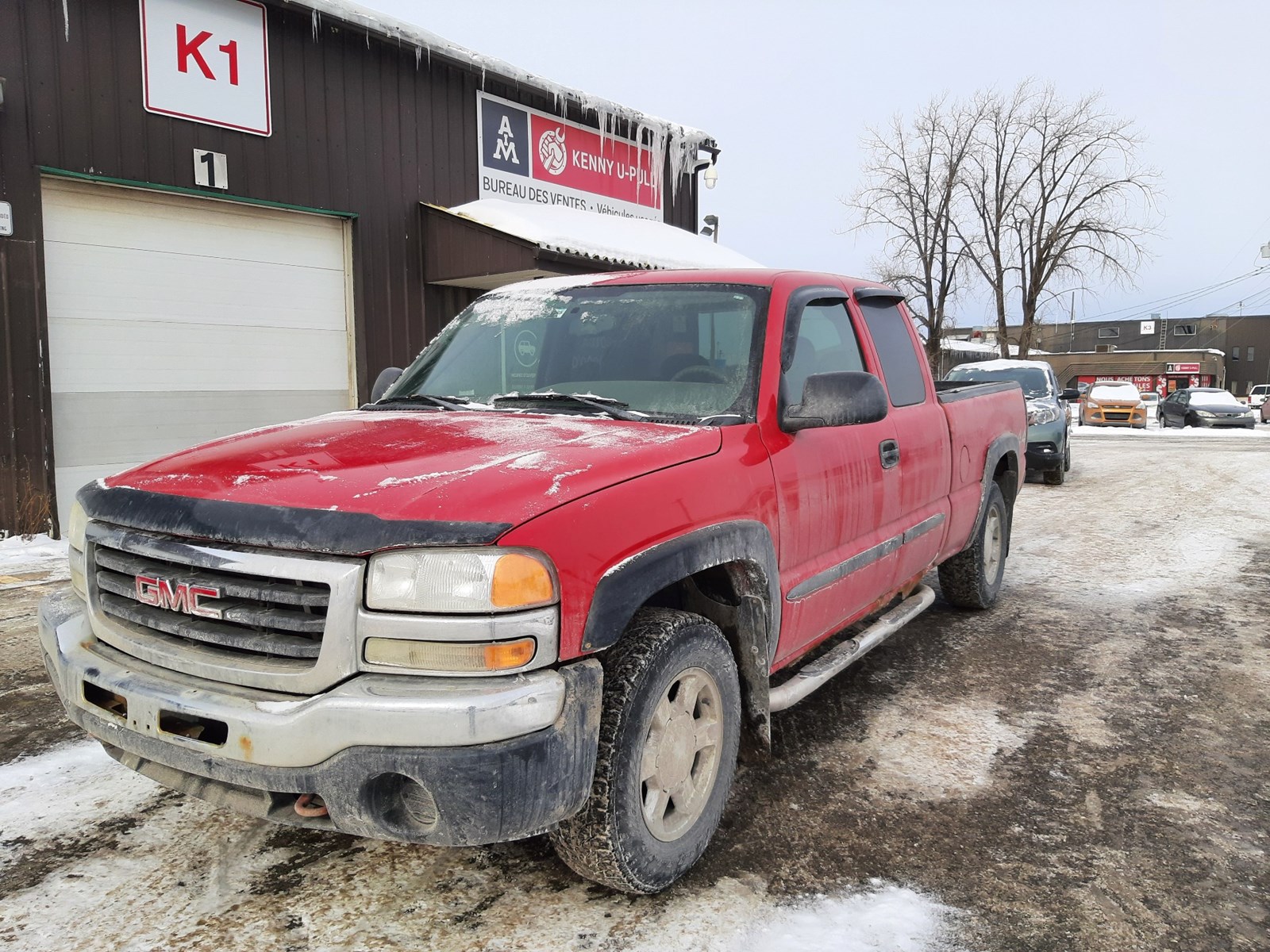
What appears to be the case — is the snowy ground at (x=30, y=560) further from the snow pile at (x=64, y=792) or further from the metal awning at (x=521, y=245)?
the metal awning at (x=521, y=245)

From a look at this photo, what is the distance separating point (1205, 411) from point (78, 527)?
2988 centimetres

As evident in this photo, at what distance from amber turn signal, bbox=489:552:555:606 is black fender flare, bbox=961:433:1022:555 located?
12.0 feet

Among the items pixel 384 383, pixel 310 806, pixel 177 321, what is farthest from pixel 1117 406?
pixel 310 806

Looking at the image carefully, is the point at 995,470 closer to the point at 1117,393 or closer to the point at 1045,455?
the point at 1045,455

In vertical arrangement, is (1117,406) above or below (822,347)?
below

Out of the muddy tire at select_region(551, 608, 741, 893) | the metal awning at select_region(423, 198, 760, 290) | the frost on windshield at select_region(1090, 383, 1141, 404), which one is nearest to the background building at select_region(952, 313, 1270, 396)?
the frost on windshield at select_region(1090, 383, 1141, 404)

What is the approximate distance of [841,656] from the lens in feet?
11.7

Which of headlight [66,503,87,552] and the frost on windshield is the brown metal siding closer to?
headlight [66,503,87,552]

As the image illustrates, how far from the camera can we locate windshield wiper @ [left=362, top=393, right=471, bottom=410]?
10.8ft

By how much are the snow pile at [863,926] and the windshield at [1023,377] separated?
36.2ft

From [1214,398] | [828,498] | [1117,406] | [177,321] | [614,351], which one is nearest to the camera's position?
[828,498]

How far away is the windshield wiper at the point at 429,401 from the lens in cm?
331

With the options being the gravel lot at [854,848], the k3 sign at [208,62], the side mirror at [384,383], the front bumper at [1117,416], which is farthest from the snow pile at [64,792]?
the front bumper at [1117,416]

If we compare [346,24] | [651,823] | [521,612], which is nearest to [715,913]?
[651,823]
